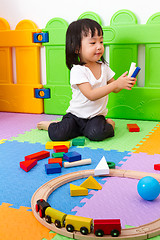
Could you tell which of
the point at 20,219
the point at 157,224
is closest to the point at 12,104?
the point at 20,219

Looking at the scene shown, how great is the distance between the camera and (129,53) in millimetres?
1644

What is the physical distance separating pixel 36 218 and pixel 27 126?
92cm

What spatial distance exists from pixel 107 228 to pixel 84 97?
0.87 m

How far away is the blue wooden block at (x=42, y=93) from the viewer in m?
1.84

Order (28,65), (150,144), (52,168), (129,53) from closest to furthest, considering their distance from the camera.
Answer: (52,168) → (150,144) → (129,53) → (28,65)

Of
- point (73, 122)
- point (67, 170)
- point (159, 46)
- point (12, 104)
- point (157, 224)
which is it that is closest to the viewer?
point (157, 224)

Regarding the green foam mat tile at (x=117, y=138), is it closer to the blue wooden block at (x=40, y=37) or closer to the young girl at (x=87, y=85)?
the young girl at (x=87, y=85)

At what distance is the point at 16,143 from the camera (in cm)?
131

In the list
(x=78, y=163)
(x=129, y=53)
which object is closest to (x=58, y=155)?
(x=78, y=163)

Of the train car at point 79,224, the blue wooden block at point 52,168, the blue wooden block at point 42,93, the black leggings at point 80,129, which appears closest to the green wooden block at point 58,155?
the blue wooden block at point 52,168

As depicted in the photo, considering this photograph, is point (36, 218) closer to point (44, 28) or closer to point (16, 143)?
point (16, 143)

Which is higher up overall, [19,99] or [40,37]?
[40,37]

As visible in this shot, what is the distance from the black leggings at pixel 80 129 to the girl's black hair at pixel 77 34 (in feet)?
0.86

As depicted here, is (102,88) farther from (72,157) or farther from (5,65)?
(5,65)
